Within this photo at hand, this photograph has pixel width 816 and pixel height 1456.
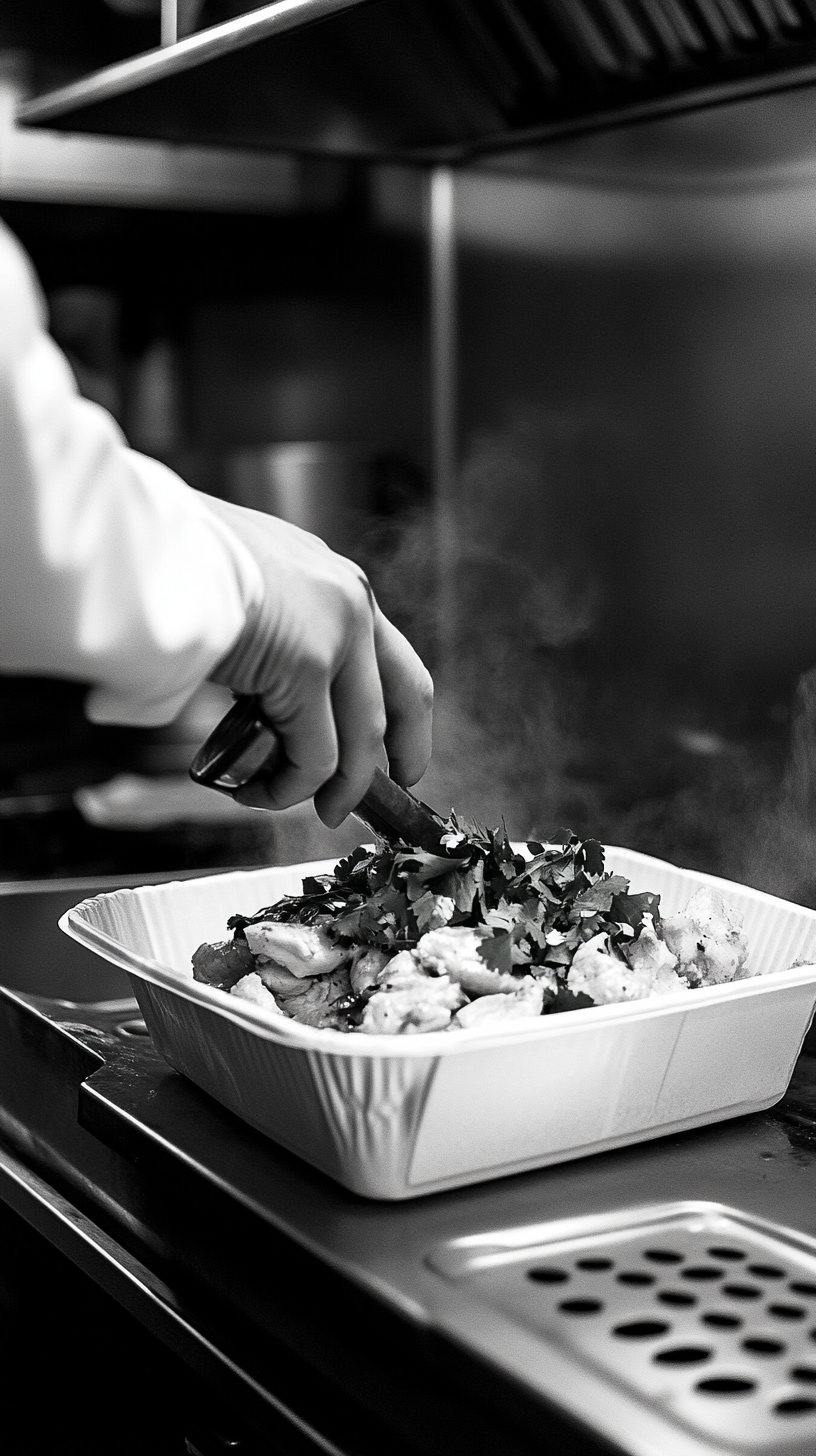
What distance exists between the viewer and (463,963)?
1099 millimetres

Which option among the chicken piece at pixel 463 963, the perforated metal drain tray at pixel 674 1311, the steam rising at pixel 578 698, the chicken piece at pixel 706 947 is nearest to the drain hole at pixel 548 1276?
the perforated metal drain tray at pixel 674 1311

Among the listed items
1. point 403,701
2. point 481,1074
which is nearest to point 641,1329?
point 481,1074

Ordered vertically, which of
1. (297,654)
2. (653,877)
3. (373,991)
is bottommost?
(373,991)

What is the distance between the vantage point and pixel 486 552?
2697 mm

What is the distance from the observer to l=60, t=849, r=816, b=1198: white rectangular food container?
→ 3.21ft

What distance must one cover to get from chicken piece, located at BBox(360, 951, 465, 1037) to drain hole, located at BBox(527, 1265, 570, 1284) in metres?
0.18

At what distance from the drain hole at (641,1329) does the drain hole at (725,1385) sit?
0.16 feet

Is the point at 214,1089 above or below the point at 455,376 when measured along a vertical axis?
below

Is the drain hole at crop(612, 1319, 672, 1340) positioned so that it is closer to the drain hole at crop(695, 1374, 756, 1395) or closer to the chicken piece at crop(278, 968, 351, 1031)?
the drain hole at crop(695, 1374, 756, 1395)

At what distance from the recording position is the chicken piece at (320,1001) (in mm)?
1180

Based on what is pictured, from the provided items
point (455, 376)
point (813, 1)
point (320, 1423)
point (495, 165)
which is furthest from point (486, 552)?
point (320, 1423)

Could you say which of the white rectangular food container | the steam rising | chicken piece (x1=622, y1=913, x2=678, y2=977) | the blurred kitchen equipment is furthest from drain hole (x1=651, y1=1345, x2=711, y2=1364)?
the blurred kitchen equipment

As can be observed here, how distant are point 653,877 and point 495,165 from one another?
64.0 inches

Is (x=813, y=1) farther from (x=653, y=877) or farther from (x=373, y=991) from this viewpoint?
(x=373, y=991)
